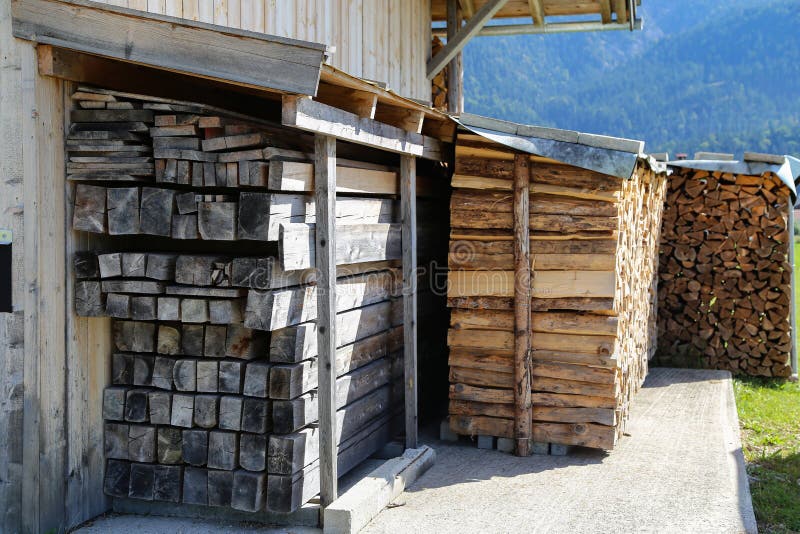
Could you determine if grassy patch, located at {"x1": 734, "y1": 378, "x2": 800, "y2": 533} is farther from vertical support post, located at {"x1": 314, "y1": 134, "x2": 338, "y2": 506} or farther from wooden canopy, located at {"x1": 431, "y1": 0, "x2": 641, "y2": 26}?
wooden canopy, located at {"x1": 431, "y1": 0, "x2": 641, "y2": 26}

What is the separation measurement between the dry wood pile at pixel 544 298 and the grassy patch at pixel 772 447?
1.18 m

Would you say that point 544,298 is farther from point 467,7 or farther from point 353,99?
point 467,7

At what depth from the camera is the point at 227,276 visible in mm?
4973

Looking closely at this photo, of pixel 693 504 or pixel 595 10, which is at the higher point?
pixel 595 10

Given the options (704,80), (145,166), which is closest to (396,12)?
(145,166)

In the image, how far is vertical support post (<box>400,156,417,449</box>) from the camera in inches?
265

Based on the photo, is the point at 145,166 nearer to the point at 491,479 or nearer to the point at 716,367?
the point at 491,479

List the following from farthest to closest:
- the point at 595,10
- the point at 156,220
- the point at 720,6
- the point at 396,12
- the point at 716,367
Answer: the point at 720,6, the point at 716,367, the point at 595,10, the point at 396,12, the point at 156,220

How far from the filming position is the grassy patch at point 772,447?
588 centimetres

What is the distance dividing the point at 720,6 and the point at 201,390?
15801cm

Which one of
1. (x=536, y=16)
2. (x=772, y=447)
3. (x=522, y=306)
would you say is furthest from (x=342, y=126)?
(x=536, y=16)

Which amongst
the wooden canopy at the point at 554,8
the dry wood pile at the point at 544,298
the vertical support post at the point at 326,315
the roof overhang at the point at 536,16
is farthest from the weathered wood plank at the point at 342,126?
the wooden canopy at the point at 554,8

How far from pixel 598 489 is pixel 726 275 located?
5.74 m

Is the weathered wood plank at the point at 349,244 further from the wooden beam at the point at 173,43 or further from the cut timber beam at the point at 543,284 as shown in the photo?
the wooden beam at the point at 173,43
